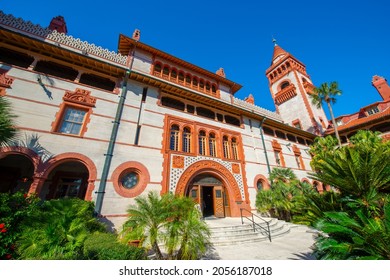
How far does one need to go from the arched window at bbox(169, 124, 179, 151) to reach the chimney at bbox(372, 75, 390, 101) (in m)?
34.3

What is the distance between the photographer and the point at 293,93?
25938mm

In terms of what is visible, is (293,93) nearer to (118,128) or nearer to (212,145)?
(212,145)

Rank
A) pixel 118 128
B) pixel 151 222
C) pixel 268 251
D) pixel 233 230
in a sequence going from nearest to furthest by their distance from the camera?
pixel 151 222, pixel 268 251, pixel 233 230, pixel 118 128

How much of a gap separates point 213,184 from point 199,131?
14.3ft

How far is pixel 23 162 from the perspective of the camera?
977 centimetres

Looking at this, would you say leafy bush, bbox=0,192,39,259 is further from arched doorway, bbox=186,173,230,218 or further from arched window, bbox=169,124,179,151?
arched doorway, bbox=186,173,230,218

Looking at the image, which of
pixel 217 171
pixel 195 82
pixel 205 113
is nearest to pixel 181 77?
pixel 195 82

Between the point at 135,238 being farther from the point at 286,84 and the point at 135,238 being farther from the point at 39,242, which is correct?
the point at 286,84

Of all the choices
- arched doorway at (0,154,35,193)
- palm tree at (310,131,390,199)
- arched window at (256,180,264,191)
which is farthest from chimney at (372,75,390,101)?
arched doorway at (0,154,35,193)

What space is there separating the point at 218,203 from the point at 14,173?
13300 millimetres

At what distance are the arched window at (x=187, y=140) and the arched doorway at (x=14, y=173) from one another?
375 inches

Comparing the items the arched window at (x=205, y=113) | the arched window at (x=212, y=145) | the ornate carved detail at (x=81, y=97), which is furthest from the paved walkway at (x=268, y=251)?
the ornate carved detail at (x=81, y=97)

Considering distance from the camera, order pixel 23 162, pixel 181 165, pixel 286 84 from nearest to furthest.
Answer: pixel 23 162 < pixel 181 165 < pixel 286 84
